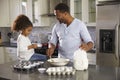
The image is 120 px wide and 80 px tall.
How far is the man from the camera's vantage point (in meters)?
2.79

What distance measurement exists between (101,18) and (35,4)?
178 centimetres

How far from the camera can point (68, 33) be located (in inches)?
112

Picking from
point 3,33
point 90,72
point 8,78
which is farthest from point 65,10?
point 3,33

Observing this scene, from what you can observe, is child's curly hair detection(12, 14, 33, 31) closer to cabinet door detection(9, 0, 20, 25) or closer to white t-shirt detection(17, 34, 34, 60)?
white t-shirt detection(17, 34, 34, 60)

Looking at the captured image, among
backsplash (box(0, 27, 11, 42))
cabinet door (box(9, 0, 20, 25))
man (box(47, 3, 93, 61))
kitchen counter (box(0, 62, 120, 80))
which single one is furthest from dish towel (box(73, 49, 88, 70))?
backsplash (box(0, 27, 11, 42))

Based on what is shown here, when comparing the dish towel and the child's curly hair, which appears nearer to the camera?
the dish towel

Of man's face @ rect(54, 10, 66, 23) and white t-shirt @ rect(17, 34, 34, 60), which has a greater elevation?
man's face @ rect(54, 10, 66, 23)

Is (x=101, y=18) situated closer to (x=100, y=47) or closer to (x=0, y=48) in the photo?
(x=100, y=47)

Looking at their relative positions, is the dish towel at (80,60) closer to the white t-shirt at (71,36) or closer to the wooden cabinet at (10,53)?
the white t-shirt at (71,36)

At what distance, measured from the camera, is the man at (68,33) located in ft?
9.14

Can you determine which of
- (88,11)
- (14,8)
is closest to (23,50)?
(88,11)

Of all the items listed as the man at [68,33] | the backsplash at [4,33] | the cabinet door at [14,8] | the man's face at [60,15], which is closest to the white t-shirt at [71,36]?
the man at [68,33]

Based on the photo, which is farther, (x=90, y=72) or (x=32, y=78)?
(x=90, y=72)

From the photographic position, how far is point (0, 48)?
5387mm
